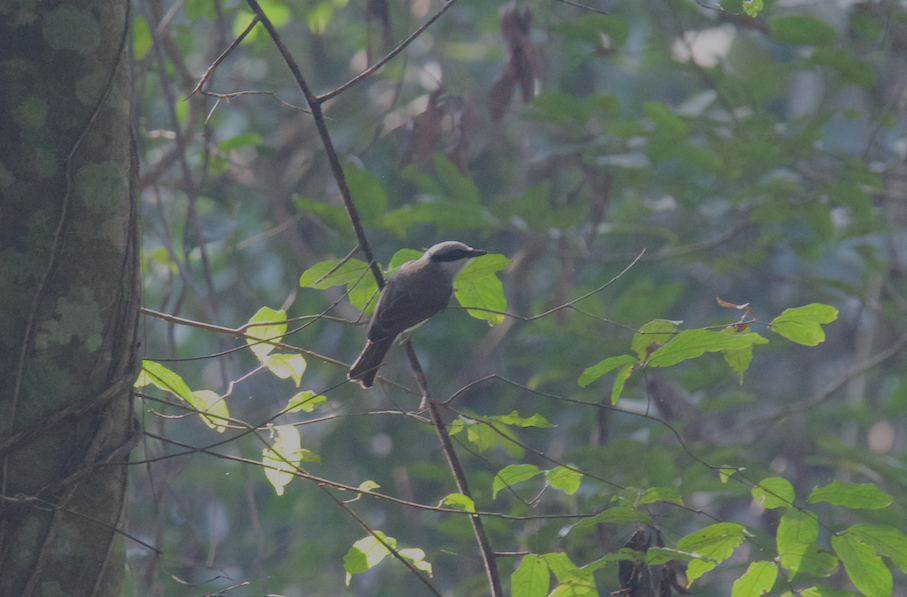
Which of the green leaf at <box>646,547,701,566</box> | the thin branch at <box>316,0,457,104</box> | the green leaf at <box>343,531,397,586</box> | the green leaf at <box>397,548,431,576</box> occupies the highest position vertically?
the thin branch at <box>316,0,457,104</box>

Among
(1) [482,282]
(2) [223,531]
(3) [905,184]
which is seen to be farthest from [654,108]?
(2) [223,531]

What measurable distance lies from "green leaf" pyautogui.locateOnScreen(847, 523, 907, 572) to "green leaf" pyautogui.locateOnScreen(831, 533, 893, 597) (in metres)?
0.02

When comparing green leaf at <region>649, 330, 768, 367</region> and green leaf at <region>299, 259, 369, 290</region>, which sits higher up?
green leaf at <region>299, 259, 369, 290</region>

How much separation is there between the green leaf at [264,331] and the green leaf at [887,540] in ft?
5.52

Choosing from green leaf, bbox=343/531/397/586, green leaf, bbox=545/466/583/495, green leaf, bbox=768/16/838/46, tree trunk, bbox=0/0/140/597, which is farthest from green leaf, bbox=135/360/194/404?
green leaf, bbox=768/16/838/46

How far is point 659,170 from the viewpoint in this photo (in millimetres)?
8766

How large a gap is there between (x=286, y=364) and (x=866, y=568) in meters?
1.70

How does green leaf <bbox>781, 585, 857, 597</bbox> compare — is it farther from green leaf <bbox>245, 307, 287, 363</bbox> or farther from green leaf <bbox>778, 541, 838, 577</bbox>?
green leaf <bbox>245, 307, 287, 363</bbox>

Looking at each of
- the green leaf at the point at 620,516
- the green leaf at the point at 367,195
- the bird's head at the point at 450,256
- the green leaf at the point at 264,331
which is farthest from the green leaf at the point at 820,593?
the green leaf at the point at 367,195

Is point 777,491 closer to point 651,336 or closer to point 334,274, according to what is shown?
point 651,336

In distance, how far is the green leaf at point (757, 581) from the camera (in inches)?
78.4

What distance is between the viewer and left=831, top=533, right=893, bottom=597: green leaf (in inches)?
80.2

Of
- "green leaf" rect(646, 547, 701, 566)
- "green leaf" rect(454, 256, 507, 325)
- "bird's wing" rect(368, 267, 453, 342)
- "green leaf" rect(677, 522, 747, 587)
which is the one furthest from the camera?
"bird's wing" rect(368, 267, 453, 342)

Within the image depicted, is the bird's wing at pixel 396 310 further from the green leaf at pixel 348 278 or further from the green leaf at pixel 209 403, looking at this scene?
the green leaf at pixel 209 403
